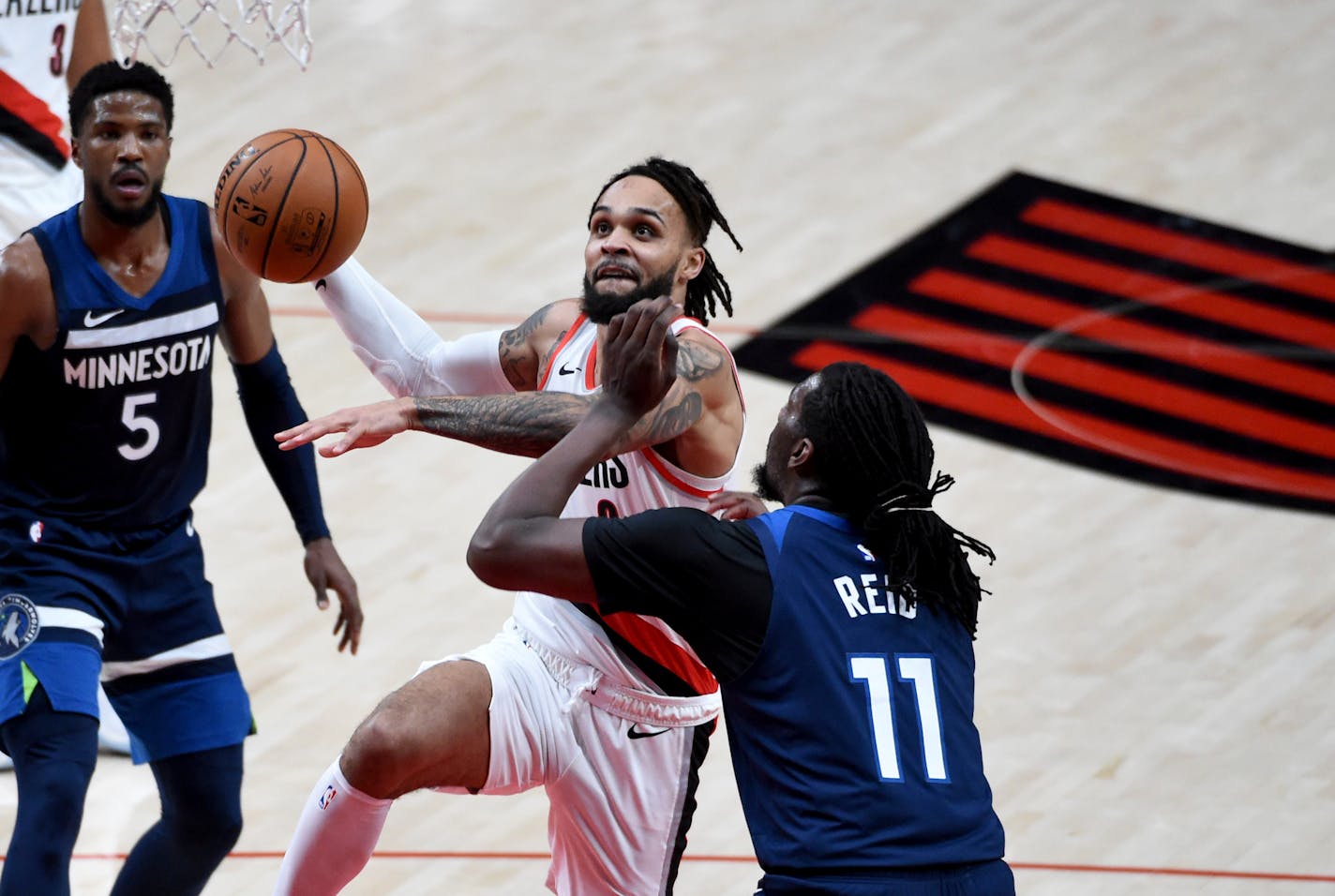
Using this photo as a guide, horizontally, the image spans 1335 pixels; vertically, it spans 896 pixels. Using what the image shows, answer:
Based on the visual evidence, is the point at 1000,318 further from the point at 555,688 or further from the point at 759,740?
the point at 759,740

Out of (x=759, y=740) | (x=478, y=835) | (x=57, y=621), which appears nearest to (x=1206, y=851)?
(x=478, y=835)

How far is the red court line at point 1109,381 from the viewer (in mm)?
8703

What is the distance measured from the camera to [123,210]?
4.77 meters

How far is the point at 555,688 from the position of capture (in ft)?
15.3

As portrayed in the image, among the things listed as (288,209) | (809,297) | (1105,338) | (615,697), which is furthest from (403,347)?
(1105,338)

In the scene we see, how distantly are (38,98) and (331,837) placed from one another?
3.47 metres

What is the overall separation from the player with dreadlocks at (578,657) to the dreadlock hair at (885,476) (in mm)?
491

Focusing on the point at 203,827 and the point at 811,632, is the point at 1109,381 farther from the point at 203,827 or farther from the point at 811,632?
the point at 811,632

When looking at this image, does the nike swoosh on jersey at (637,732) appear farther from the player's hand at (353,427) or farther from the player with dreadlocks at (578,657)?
the player's hand at (353,427)

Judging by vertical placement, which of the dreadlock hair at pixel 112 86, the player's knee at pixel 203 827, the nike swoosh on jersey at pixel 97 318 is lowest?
the player's knee at pixel 203 827

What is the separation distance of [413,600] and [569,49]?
5457mm

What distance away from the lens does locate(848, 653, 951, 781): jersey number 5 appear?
371 cm

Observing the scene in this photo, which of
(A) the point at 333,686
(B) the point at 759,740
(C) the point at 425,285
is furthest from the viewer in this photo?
(C) the point at 425,285

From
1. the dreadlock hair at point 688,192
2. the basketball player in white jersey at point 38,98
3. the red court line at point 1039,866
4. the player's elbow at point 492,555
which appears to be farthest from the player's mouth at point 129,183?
the red court line at point 1039,866
